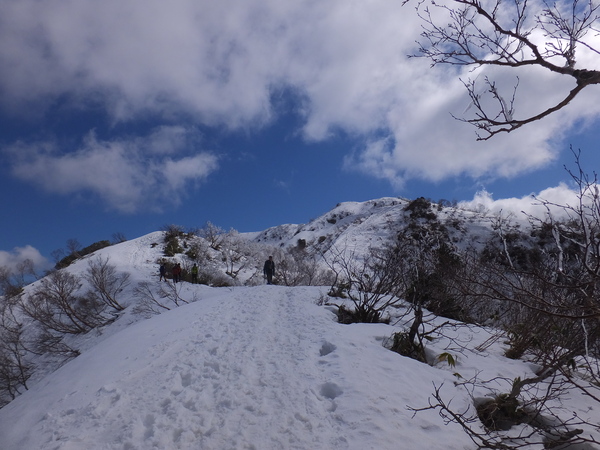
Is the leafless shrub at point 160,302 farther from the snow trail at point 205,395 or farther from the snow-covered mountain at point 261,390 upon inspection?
the snow trail at point 205,395

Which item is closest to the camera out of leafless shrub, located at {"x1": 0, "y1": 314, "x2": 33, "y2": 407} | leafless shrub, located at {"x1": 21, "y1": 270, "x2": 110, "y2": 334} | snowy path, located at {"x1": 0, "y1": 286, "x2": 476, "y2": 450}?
snowy path, located at {"x1": 0, "y1": 286, "x2": 476, "y2": 450}

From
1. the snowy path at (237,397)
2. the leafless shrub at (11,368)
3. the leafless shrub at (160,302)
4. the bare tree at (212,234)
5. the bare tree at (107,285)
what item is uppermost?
the bare tree at (212,234)

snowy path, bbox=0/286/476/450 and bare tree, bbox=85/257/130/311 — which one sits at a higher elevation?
Answer: bare tree, bbox=85/257/130/311

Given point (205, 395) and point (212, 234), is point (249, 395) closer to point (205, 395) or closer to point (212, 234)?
point (205, 395)

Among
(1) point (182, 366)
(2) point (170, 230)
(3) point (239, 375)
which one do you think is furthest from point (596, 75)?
Result: (2) point (170, 230)

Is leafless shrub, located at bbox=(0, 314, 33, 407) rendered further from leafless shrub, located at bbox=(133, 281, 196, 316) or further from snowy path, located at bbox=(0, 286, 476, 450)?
snowy path, located at bbox=(0, 286, 476, 450)

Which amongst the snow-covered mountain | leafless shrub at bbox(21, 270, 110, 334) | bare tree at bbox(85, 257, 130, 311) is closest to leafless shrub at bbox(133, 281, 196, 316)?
bare tree at bbox(85, 257, 130, 311)

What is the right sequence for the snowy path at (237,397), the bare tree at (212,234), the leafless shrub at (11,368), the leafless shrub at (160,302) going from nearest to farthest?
1. the snowy path at (237,397)
2. the leafless shrub at (11,368)
3. the leafless shrub at (160,302)
4. the bare tree at (212,234)

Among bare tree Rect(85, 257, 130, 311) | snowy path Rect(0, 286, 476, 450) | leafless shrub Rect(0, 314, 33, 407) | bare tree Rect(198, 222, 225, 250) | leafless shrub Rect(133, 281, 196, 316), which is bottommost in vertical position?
leafless shrub Rect(0, 314, 33, 407)

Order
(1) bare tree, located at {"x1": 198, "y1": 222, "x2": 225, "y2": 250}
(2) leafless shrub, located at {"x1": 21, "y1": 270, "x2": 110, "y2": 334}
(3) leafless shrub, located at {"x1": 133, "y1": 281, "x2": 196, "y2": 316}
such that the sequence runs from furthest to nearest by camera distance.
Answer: (1) bare tree, located at {"x1": 198, "y1": 222, "x2": 225, "y2": 250} < (2) leafless shrub, located at {"x1": 21, "y1": 270, "x2": 110, "y2": 334} < (3) leafless shrub, located at {"x1": 133, "y1": 281, "x2": 196, "y2": 316}

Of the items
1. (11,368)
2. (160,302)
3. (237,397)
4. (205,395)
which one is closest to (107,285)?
(11,368)

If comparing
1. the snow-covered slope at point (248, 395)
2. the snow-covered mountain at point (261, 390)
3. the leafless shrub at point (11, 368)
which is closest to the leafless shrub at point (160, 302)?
the leafless shrub at point (11, 368)

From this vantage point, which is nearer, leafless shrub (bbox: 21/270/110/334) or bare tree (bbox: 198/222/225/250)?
leafless shrub (bbox: 21/270/110/334)

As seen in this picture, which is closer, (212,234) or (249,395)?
(249,395)
